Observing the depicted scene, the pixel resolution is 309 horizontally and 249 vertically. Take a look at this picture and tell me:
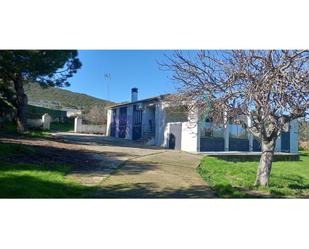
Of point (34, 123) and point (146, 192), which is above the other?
point (34, 123)

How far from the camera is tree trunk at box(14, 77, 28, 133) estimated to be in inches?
690

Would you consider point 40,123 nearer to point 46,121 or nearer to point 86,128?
point 46,121

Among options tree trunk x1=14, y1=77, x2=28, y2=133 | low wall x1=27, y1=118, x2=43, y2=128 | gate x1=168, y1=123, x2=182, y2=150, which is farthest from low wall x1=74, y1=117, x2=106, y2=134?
gate x1=168, y1=123, x2=182, y2=150

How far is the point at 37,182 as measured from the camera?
726 centimetres

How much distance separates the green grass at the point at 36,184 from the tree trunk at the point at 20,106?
32.3 feet

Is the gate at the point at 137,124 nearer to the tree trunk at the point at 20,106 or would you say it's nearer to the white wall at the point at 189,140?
the white wall at the point at 189,140

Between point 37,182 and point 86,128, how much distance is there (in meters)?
19.3

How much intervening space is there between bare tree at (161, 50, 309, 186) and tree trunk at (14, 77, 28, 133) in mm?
10600

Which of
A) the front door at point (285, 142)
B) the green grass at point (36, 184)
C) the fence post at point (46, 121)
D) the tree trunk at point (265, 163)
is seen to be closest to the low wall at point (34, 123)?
the fence post at point (46, 121)

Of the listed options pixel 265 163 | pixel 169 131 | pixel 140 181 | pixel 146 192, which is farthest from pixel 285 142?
pixel 146 192

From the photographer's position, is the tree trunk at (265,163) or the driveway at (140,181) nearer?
Answer: the driveway at (140,181)

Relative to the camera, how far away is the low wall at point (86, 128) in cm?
2424
